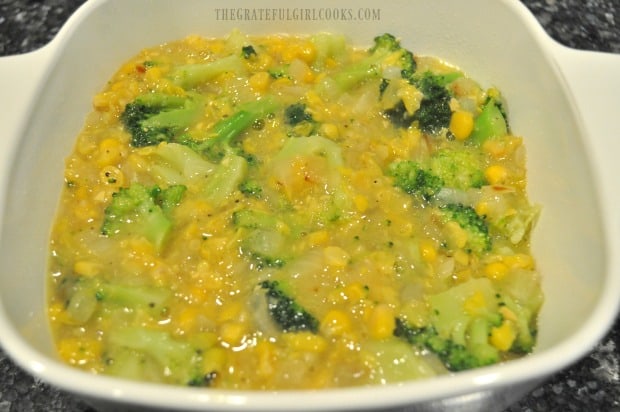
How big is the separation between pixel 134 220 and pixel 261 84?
92cm

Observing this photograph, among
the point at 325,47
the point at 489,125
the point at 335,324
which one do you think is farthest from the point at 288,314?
the point at 325,47

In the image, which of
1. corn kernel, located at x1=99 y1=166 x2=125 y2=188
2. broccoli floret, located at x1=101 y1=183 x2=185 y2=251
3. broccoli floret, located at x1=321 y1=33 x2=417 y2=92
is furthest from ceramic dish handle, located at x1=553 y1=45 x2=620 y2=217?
corn kernel, located at x1=99 y1=166 x2=125 y2=188

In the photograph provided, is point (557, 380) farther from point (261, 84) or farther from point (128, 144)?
point (128, 144)

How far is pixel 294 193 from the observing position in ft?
7.80

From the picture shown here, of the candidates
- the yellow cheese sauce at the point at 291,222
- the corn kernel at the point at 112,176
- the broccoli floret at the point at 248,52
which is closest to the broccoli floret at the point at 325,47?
the yellow cheese sauce at the point at 291,222

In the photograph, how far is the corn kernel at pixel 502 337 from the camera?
76.6 inches

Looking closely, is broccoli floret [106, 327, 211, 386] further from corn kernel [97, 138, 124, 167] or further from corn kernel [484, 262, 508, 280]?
corn kernel [484, 262, 508, 280]

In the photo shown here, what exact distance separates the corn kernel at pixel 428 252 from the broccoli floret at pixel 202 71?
127cm

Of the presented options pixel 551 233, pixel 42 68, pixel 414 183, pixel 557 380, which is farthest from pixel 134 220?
pixel 557 380

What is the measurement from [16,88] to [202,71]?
34.6 inches

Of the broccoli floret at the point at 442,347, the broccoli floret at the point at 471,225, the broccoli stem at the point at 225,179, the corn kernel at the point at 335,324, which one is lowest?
the broccoli floret at the point at 442,347

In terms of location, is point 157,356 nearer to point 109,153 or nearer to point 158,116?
point 109,153

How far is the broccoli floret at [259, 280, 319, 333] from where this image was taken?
197 cm

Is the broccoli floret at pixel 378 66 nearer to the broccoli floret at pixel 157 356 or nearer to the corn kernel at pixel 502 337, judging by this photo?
the corn kernel at pixel 502 337
